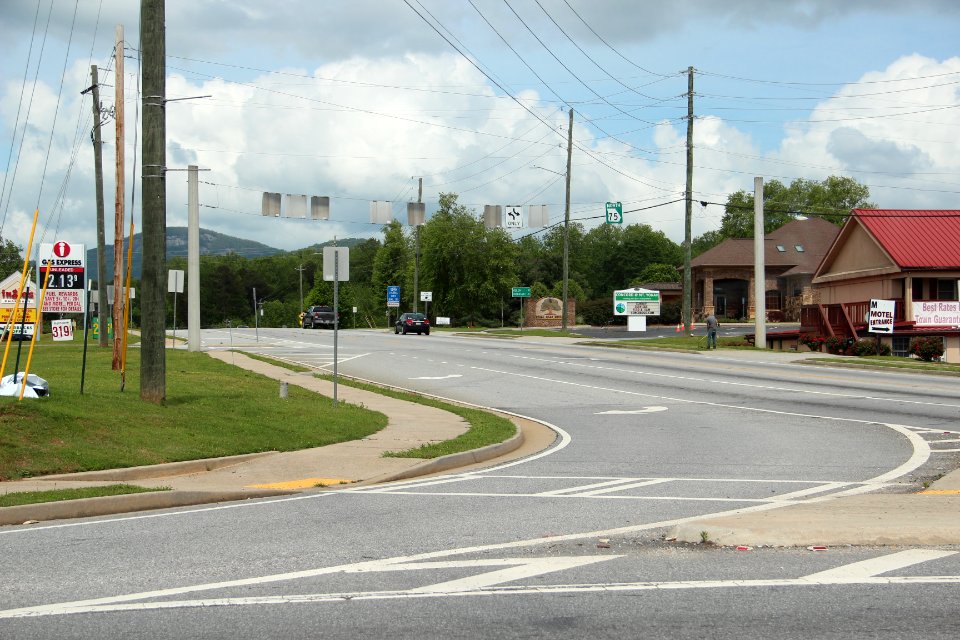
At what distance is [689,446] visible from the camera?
1512 cm

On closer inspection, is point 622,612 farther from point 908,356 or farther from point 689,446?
point 908,356

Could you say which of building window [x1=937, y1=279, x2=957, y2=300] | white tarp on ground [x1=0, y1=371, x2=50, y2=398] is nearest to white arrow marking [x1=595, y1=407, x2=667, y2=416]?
white tarp on ground [x1=0, y1=371, x2=50, y2=398]

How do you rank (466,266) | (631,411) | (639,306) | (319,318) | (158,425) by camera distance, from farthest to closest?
(466,266), (319,318), (639,306), (631,411), (158,425)

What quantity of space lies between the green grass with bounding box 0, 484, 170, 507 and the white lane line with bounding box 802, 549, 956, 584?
679 centimetres

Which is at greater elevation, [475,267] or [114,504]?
[475,267]

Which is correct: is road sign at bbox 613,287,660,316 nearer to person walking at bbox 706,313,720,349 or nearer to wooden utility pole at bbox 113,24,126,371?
person walking at bbox 706,313,720,349

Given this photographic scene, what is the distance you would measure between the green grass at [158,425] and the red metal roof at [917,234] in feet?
107

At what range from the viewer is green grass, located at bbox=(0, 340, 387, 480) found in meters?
11.6

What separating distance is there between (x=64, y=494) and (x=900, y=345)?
3804 centimetres

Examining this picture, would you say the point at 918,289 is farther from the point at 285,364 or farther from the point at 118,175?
the point at 118,175

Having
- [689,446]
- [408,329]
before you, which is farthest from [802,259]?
[689,446]

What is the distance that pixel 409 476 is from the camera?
12289 mm

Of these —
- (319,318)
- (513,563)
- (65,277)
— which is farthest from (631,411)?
(319,318)

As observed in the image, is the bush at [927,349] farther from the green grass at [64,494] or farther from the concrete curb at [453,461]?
the green grass at [64,494]
